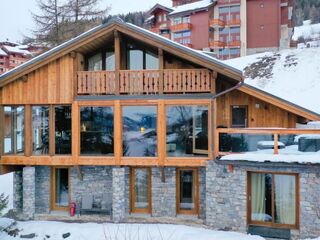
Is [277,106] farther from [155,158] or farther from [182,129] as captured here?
[155,158]

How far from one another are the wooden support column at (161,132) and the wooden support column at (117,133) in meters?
1.51

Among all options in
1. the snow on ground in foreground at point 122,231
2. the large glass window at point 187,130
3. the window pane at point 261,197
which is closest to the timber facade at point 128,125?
the large glass window at point 187,130

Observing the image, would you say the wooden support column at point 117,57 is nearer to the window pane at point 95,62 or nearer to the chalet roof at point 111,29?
the chalet roof at point 111,29

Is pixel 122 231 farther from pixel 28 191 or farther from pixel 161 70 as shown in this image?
pixel 161 70

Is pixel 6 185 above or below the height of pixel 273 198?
below

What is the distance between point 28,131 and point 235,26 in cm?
3236

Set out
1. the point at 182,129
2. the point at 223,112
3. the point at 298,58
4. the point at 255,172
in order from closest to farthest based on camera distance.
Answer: the point at 255,172, the point at 182,129, the point at 223,112, the point at 298,58

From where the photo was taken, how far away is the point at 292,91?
2897 centimetres

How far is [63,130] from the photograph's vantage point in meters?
14.6

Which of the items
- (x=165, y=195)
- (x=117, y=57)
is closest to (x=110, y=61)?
(x=117, y=57)

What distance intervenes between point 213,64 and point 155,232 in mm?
6423

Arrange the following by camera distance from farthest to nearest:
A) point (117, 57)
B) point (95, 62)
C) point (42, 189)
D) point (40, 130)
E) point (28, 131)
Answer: point (95, 62) < point (42, 189) < point (40, 130) < point (28, 131) < point (117, 57)

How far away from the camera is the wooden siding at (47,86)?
14.3 m

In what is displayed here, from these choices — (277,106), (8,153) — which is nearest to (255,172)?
(277,106)
